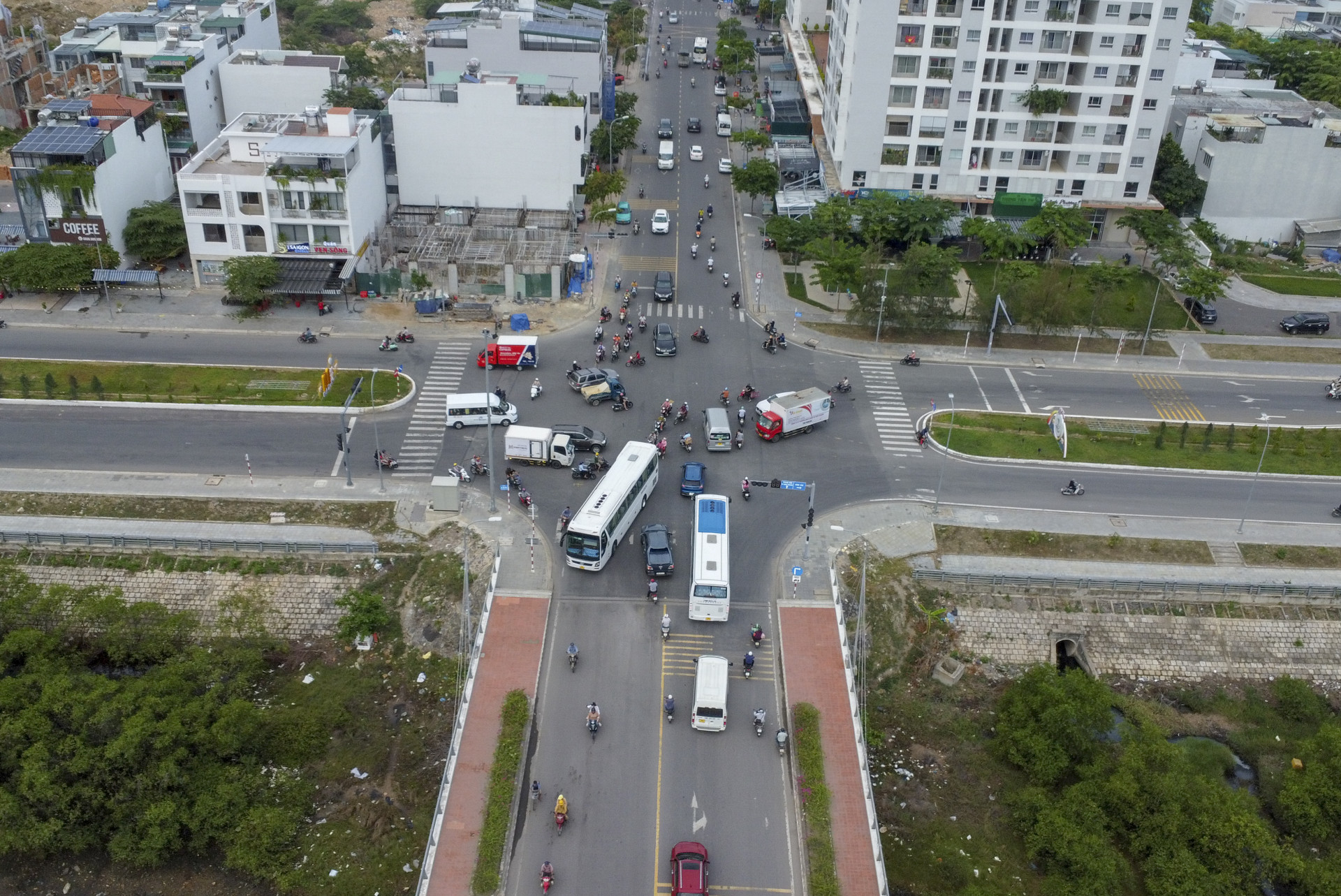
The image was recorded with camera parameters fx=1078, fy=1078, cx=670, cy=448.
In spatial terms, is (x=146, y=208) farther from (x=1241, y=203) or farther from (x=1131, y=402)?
(x=1241, y=203)

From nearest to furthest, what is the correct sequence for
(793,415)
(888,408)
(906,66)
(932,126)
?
(793,415) → (888,408) → (906,66) → (932,126)

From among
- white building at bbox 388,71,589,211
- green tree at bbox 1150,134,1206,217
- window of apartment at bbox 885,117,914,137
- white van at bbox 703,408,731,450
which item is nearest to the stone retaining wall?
white van at bbox 703,408,731,450

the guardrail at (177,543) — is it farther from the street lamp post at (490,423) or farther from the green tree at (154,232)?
the green tree at (154,232)

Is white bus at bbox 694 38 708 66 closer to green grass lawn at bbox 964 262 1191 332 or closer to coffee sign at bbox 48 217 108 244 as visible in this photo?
Answer: green grass lawn at bbox 964 262 1191 332

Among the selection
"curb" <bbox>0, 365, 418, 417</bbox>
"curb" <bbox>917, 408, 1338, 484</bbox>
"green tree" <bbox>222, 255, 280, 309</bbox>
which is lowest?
"curb" <bbox>917, 408, 1338, 484</bbox>

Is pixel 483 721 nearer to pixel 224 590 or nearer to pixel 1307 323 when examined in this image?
pixel 224 590

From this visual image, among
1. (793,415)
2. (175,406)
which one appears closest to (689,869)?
(793,415)
